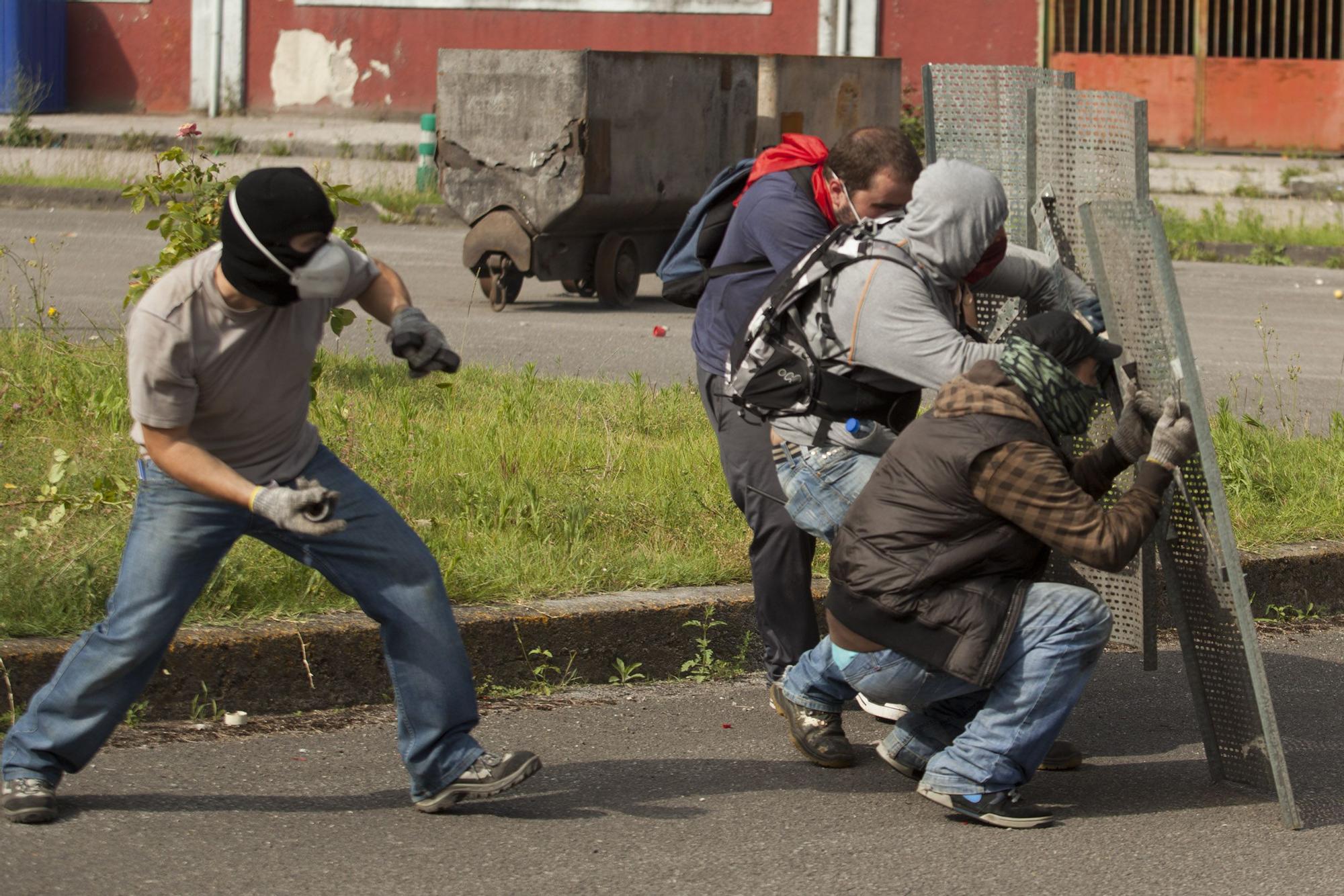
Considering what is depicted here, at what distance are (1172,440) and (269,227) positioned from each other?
188 cm

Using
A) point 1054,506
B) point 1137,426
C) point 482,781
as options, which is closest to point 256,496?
point 482,781

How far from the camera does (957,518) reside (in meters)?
3.71

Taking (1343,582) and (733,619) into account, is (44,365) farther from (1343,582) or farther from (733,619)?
(1343,582)

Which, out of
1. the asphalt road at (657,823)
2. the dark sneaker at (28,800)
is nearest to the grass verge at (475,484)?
the asphalt road at (657,823)

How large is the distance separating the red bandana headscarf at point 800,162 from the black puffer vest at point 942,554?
2.69 ft

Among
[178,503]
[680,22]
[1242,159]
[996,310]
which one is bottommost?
[178,503]

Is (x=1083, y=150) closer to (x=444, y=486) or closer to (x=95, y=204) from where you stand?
(x=444, y=486)

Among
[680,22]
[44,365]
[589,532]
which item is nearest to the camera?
[589,532]

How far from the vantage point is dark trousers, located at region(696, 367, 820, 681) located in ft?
14.6

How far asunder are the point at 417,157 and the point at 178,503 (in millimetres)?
16407

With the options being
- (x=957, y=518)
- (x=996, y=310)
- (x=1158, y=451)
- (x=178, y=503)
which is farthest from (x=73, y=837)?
(x=996, y=310)

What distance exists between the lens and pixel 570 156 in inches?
425

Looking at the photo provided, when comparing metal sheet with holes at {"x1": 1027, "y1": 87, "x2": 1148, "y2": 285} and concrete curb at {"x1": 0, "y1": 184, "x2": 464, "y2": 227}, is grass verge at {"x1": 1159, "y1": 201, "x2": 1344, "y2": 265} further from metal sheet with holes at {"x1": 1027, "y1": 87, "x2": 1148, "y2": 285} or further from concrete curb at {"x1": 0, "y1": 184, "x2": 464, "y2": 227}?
metal sheet with holes at {"x1": 1027, "y1": 87, "x2": 1148, "y2": 285}

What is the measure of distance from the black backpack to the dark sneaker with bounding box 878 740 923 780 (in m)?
0.78
